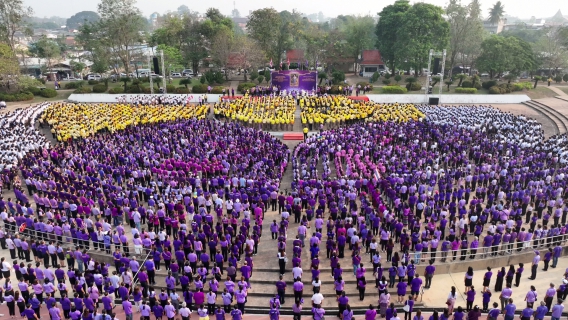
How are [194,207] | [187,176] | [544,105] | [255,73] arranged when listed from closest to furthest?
[194,207] < [187,176] < [544,105] < [255,73]

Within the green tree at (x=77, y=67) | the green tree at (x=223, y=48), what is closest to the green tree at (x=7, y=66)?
the green tree at (x=223, y=48)

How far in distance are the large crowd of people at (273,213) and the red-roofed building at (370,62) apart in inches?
1134

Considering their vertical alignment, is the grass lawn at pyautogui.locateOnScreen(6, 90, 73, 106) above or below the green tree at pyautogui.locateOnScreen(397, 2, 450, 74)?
below

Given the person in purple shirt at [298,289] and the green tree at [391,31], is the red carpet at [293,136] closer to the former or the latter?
the person in purple shirt at [298,289]

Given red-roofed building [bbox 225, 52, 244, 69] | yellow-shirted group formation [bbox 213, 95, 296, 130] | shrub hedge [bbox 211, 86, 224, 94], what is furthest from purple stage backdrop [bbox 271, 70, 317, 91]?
red-roofed building [bbox 225, 52, 244, 69]

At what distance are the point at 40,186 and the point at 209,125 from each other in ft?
33.5

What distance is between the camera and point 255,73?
46.0 meters

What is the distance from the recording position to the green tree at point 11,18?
41156 millimetres

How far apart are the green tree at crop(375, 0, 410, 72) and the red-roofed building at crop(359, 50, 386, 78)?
1.80 meters

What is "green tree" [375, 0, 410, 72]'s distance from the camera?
47.2 metres

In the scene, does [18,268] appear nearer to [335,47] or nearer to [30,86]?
[30,86]

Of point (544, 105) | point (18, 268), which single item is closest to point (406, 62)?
point (544, 105)

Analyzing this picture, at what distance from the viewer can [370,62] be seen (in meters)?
52.9

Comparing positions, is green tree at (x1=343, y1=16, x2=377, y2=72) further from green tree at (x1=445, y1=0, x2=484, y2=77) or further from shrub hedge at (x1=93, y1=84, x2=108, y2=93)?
shrub hedge at (x1=93, y1=84, x2=108, y2=93)
